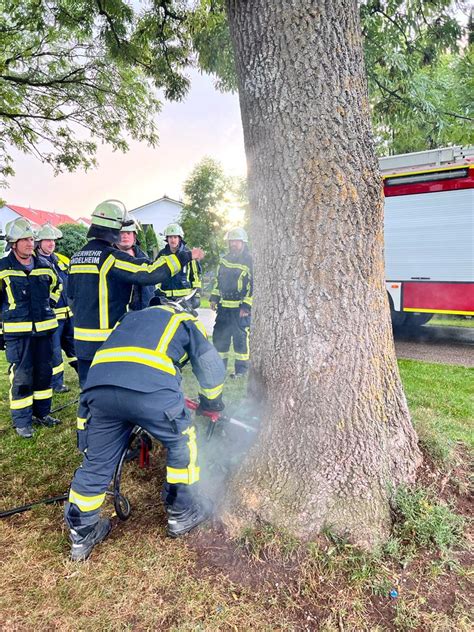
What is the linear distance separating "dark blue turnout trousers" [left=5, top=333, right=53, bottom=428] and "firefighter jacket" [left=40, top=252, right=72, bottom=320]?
0.69 m

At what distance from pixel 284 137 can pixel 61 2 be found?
16.9 feet

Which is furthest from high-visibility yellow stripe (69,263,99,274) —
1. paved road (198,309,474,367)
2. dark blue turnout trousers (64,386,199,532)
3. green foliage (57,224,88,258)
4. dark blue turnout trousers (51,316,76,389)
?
green foliage (57,224,88,258)

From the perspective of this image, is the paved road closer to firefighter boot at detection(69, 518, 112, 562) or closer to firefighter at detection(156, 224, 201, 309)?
firefighter at detection(156, 224, 201, 309)

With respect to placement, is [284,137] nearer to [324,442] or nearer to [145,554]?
[324,442]

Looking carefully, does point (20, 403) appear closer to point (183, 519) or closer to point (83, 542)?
point (83, 542)

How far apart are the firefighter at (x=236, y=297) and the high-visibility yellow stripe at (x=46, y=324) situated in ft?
7.71

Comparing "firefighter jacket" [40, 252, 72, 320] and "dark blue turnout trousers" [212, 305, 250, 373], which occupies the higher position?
"firefighter jacket" [40, 252, 72, 320]

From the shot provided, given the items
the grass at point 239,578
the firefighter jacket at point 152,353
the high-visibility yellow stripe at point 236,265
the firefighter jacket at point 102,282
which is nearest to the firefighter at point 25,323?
the firefighter jacket at point 102,282

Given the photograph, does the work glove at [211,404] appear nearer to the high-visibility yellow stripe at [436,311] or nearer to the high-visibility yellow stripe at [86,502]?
the high-visibility yellow stripe at [86,502]

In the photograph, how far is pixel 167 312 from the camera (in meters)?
2.34

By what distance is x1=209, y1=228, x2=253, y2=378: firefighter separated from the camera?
5.69 metres

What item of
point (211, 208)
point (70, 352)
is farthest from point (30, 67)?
point (211, 208)

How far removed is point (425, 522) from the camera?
6.82 ft

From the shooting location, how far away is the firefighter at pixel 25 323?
3965 millimetres
